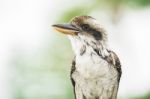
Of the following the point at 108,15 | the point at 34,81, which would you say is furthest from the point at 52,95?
the point at 108,15

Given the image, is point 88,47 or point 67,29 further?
point 88,47

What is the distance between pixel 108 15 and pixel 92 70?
2442 millimetres

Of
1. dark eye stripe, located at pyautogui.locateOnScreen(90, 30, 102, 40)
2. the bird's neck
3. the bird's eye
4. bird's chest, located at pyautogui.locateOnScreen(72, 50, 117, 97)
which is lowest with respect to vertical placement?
bird's chest, located at pyautogui.locateOnScreen(72, 50, 117, 97)

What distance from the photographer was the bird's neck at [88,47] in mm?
2428

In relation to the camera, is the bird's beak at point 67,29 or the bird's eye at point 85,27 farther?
the bird's eye at point 85,27

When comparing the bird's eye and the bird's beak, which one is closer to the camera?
the bird's beak

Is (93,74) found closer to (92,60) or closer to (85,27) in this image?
(92,60)

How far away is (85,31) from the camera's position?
247 centimetres

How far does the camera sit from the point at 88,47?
249 centimetres

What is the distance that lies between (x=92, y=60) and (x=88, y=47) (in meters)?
0.06

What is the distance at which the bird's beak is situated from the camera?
2336mm

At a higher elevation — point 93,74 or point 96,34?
point 96,34

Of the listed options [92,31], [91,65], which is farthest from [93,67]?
[92,31]

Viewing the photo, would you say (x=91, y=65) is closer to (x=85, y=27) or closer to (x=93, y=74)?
(x=93, y=74)
